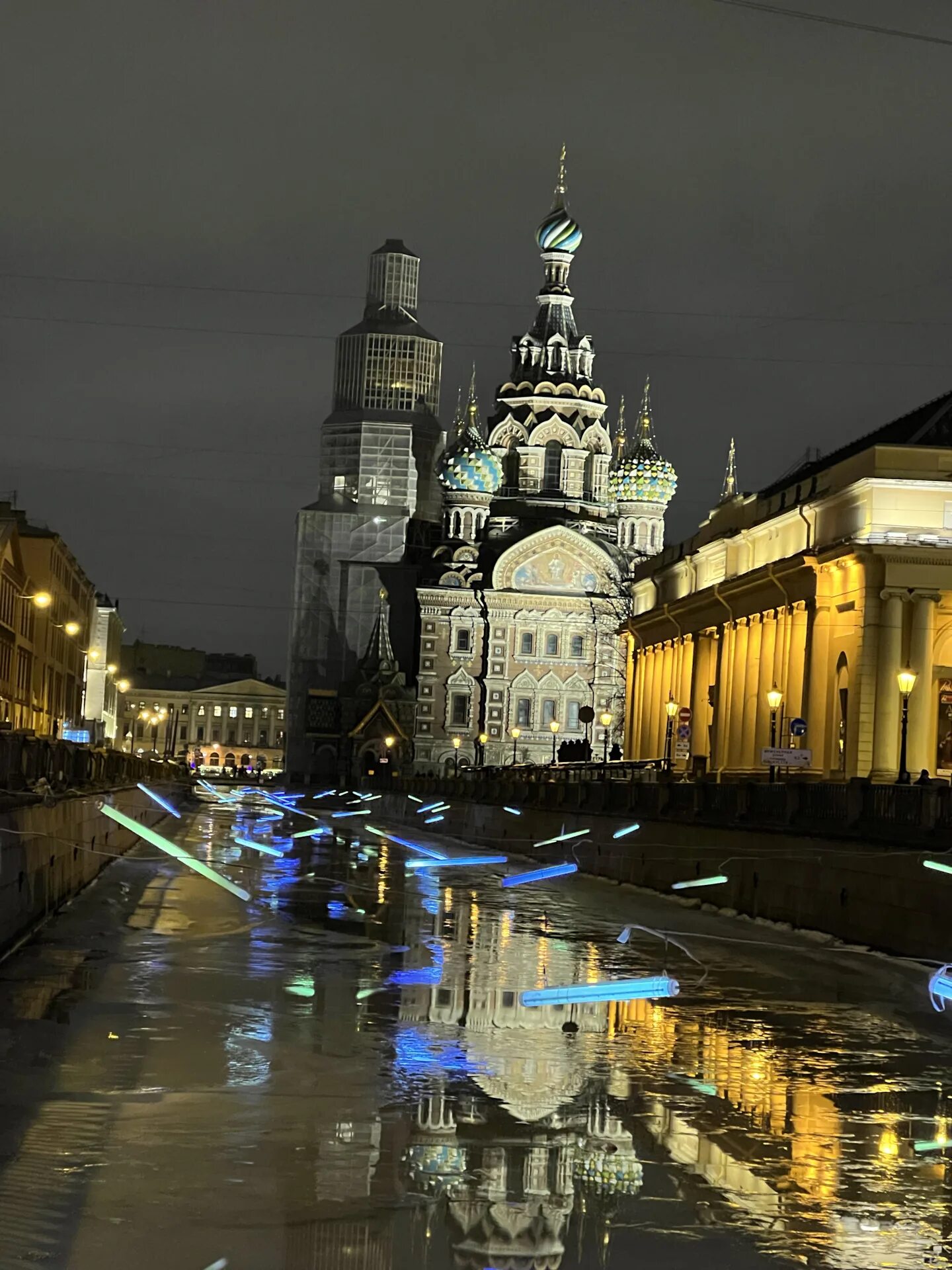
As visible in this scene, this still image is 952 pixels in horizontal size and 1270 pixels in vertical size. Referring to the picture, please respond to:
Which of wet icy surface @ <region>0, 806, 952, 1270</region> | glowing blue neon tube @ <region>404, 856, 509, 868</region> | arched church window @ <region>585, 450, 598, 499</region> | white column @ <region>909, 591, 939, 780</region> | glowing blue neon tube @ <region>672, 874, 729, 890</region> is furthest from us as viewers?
arched church window @ <region>585, 450, 598, 499</region>

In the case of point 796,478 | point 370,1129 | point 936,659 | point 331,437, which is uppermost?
point 331,437

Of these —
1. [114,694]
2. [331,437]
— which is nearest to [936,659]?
[331,437]

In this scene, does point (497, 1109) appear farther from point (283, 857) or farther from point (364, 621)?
point (364, 621)

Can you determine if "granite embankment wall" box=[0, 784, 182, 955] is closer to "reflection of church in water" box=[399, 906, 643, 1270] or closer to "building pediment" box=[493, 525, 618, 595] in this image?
"reflection of church in water" box=[399, 906, 643, 1270]

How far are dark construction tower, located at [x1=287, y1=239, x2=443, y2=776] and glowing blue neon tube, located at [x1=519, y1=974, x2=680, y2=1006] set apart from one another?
4690 inches

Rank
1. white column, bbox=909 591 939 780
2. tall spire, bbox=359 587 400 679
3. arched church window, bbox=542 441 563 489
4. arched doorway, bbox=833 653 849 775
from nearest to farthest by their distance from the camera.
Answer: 1. white column, bbox=909 591 939 780
2. arched doorway, bbox=833 653 849 775
3. tall spire, bbox=359 587 400 679
4. arched church window, bbox=542 441 563 489

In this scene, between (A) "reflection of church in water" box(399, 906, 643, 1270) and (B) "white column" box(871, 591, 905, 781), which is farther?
→ (B) "white column" box(871, 591, 905, 781)

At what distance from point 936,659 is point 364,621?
275 feet

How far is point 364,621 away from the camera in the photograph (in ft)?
459

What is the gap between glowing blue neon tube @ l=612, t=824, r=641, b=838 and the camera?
41062mm

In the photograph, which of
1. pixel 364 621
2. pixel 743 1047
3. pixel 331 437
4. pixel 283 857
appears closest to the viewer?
pixel 743 1047

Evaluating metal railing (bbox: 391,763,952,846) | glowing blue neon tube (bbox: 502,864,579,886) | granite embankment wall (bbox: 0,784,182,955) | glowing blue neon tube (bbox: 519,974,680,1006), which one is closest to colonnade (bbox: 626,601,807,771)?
metal railing (bbox: 391,763,952,846)

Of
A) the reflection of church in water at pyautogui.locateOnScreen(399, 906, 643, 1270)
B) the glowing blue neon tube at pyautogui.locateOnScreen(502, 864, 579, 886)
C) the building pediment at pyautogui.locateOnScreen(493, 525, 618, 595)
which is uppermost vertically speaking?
the building pediment at pyautogui.locateOnScreen(493, 525, 618, 595)

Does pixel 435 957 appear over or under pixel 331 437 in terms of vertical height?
under
